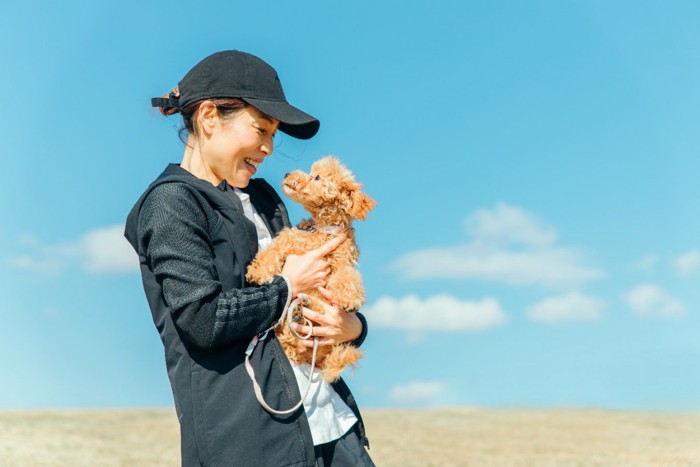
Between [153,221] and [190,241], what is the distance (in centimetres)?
18

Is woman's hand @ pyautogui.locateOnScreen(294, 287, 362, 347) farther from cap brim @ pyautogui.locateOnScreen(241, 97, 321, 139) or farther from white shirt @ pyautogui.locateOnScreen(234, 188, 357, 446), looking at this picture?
cap brim @ pyautogui.locateOnScreen(241, 97, 321, 139)

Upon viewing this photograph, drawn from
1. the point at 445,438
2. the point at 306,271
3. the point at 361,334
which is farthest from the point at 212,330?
the point at 445,438

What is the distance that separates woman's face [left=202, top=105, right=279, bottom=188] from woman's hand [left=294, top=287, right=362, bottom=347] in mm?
637

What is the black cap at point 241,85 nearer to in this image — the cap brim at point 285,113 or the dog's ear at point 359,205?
the cap brim at point 285,113

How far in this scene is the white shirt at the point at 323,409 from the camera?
313 cm

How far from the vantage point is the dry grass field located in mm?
10156

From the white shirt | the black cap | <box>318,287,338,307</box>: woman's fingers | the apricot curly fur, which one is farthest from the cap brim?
Result: <box>318,287,338,307</box>: woman's fingers

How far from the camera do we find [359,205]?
3758mm

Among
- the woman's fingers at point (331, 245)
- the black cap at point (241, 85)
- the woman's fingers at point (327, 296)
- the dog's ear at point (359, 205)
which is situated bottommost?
the woman's fingers at point (327, 296)

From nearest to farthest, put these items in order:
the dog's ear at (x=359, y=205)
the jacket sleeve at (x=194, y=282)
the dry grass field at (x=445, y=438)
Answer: the jacket sleeve at (x=194, y=282) → the dog's ear at (x=359, y=205) → the dry grass field at (x=445, y=438)

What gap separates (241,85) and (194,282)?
0.92m

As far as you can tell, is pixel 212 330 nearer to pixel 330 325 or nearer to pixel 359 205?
pixel 330 325

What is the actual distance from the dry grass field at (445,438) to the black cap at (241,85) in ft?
24.1

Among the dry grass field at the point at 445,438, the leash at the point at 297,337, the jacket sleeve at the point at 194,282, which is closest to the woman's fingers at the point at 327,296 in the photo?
the leash at the point at 297,337
